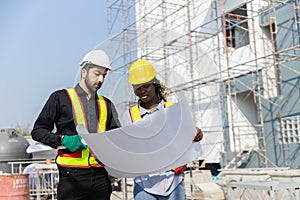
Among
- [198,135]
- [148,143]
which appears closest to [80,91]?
[148,143]

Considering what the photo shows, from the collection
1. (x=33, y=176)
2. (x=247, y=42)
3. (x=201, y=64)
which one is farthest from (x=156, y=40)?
(x=33, y=176)

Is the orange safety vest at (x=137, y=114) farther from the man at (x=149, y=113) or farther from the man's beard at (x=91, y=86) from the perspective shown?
the man's beard at (x=91, y=86)

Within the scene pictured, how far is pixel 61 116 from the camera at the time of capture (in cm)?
217

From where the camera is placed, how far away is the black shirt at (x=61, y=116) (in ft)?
6.90

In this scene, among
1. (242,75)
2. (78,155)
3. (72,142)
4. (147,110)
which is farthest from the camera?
(242,75)

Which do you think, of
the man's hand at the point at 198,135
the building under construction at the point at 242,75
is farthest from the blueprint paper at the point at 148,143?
the building under construction at the point at 242,75

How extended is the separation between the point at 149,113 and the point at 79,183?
0.54 metres

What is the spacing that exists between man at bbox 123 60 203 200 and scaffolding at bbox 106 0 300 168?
24.1ft

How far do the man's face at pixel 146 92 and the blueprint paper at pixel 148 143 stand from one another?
188 millimetres

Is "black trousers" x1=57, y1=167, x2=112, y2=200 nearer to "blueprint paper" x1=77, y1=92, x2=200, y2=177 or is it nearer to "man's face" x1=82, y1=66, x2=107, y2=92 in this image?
"blueprint paper" x1=77, y1=92, x2=200, y2=177

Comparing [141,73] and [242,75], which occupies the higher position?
[242,75]

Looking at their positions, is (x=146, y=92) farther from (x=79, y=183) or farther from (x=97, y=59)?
(x=79, y=183)

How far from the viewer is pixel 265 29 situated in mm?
12305

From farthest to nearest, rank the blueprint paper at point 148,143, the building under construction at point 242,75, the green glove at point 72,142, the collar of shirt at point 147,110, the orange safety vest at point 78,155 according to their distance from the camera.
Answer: the building under construction at point 242,75, the collar of shirt at point 147,110, the orange safety vest at point 78,155, the green glove at point 72,142, the blueprint paper at point 148,143
